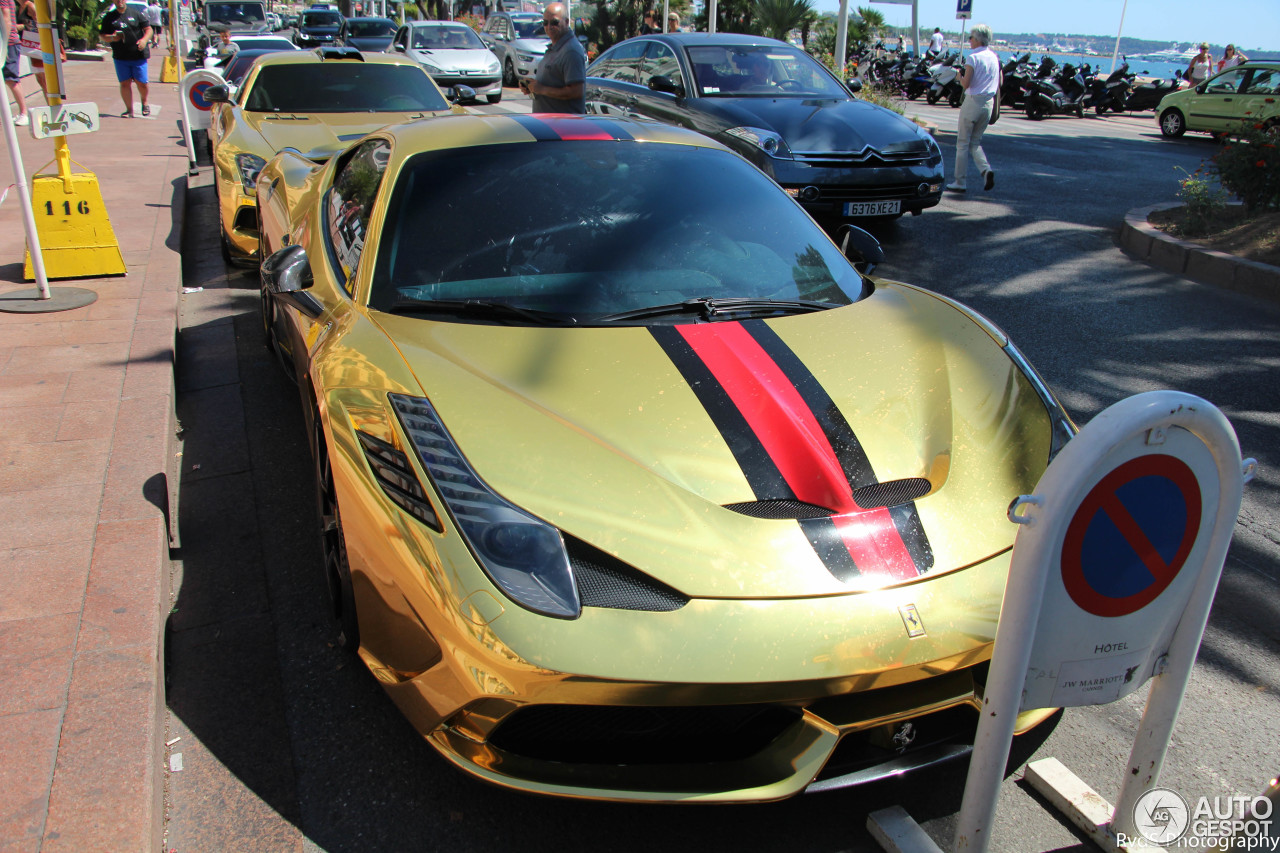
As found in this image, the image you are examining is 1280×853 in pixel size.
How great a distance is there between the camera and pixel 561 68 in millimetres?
8227

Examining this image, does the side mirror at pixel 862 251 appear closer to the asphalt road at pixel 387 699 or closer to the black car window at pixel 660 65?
the asphalt road at pixel 387 699

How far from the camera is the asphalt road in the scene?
2.15 metres

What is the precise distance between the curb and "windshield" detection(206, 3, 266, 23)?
2487 centimetres

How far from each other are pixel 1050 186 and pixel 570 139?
836 centimetres

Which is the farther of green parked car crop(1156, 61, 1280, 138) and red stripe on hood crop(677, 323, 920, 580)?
green parked car crop(1156, 61, 1280, 138)

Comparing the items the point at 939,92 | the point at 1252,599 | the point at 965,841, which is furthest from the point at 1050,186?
the point at 939,92

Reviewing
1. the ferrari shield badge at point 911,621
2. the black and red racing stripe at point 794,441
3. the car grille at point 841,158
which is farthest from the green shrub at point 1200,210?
the ferrari shield badge at point 911,621

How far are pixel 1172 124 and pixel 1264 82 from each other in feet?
4.88

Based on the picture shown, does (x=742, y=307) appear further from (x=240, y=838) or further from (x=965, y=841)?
(x=240, y=838)

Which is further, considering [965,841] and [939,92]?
[939,92]

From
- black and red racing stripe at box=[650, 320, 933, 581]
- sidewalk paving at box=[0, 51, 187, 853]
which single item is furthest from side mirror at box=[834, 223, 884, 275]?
sidewalk paving at box=[0, 51, 187, 853]

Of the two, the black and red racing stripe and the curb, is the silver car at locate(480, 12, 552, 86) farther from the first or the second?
the black and red racing stripe

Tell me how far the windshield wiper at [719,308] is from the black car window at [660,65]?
6.00 metres

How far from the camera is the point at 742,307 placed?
9.45ft
